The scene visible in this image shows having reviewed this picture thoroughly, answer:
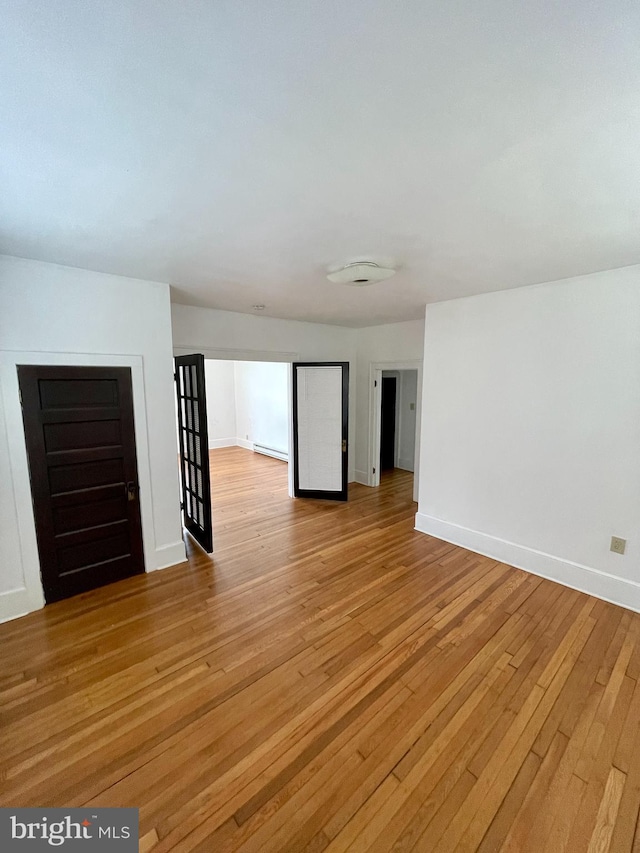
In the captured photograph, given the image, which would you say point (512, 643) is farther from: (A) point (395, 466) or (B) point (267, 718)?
(A) point (395, 466)

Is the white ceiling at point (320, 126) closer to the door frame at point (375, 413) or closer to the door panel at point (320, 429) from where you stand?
Answer: the door panel at point (320, 429)

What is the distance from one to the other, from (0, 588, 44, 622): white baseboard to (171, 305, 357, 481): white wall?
8.21ft

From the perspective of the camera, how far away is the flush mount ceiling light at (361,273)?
2.33 m

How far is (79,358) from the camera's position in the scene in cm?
272

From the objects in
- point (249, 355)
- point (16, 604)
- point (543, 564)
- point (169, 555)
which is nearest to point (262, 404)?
point (249, 355)

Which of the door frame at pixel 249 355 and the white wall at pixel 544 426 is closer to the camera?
the white wall at pixel 544 426

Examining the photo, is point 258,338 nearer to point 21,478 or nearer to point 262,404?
point 21,478

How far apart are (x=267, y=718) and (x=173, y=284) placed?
3196 millimetres

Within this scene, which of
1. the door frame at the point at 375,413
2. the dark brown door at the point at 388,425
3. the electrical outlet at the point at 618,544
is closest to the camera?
the electrical outlet at the point at 618,544

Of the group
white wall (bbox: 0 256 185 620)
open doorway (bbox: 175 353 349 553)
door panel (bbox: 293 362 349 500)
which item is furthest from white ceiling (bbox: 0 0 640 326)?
door panel (bbox: 293 362 349 500)

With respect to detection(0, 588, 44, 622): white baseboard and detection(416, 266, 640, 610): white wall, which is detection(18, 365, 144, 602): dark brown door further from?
detection(416, 266, 640, 610): white wall

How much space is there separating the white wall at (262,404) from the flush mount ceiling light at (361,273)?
15.3 feet

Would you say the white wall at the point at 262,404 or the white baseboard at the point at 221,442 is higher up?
the white wall at the point at 262,404

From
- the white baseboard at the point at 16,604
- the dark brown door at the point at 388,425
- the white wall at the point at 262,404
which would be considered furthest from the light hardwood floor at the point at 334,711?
the white wall at the point at 262,404
